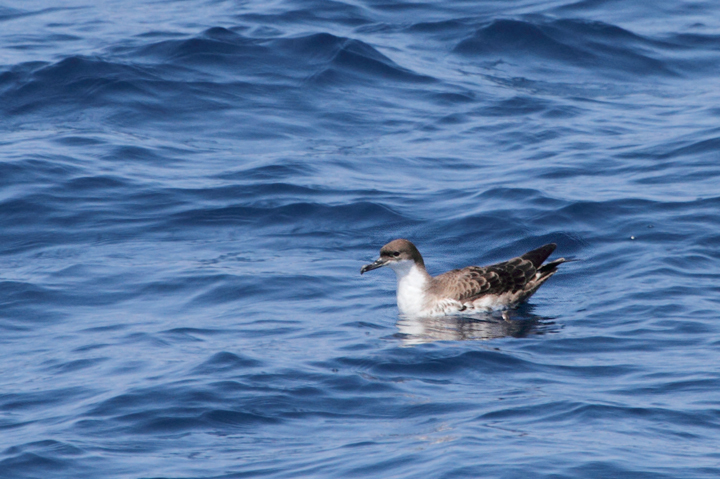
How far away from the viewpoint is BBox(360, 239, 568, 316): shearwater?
11281 mm

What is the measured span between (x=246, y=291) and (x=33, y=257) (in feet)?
8.71

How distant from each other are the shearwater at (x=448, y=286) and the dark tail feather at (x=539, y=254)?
225 mm

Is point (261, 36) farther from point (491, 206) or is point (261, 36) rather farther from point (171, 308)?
point (171, 308)

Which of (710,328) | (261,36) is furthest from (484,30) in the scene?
(710,328)

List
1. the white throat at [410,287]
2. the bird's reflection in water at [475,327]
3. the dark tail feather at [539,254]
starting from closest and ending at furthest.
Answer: the bird's reflection in water at [475,327], the white throat at [410,287], the dark tail feather at [539,254]

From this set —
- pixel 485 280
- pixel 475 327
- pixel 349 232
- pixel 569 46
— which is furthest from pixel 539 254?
pixel 569 46

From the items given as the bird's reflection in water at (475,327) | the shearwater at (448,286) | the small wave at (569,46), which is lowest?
the bird's reflection in water at (475,327)

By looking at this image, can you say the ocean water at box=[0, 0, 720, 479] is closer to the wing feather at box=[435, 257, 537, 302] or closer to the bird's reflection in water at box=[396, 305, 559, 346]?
the bird's reflection in water at box=[396, 305, 559, 346]

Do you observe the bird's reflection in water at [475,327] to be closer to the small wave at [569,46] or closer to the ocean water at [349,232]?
the ocean water at [349,232]

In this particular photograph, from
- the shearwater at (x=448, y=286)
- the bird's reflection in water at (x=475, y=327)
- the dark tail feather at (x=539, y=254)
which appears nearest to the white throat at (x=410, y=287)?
the shearwater at (x=448, y=286)

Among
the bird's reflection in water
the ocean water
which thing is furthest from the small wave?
the bird's reflection in water

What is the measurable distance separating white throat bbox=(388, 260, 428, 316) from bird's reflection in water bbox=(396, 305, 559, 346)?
202mm

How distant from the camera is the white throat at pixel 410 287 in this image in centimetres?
1127

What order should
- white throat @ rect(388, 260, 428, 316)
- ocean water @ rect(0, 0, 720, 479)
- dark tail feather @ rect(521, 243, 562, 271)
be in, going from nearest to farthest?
ocean water @ rect(0, 0, 720, 479)
white throat @ rect(388, 260, 428, 316)
dark tail feather @ rect(521, 243, 562, 271)
